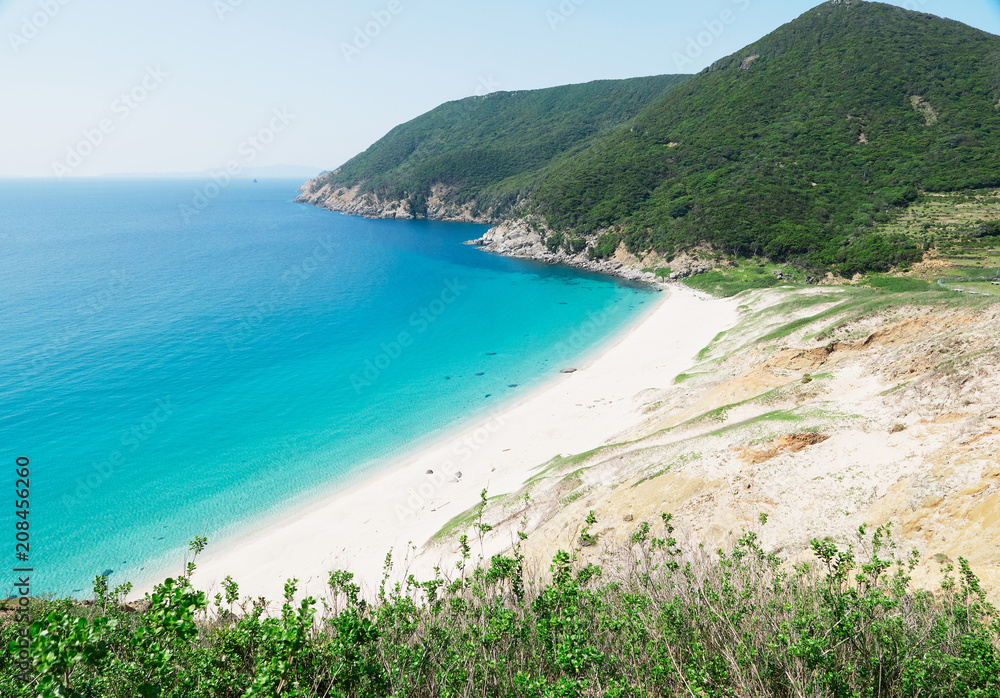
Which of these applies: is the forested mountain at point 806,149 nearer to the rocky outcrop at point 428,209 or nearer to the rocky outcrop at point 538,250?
the rocky outcrop at point 538,250

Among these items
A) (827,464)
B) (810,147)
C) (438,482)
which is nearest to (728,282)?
(810,147)

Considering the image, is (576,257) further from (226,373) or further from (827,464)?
(827,464)

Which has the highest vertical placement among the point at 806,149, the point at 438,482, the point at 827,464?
the point at 806,149

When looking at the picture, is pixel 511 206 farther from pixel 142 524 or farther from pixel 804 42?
pixel 142 524

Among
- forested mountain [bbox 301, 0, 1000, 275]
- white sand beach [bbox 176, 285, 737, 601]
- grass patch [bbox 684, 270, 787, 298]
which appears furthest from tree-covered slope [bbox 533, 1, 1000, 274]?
white sand beach [bbox 176, 285, 737, 601]

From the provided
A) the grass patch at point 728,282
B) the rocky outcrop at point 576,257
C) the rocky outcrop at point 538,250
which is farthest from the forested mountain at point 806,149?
the grass patch at point 728,282

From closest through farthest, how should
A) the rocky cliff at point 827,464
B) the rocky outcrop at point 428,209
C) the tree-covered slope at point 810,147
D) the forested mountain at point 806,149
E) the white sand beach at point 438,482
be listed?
the rocky cliff at point 827,464 → the white sand beach at point 438,482 → the forested mountain at point 806,149 → the tree-covered slope at point 810,147 → the rocky outcrop at point 428,209
